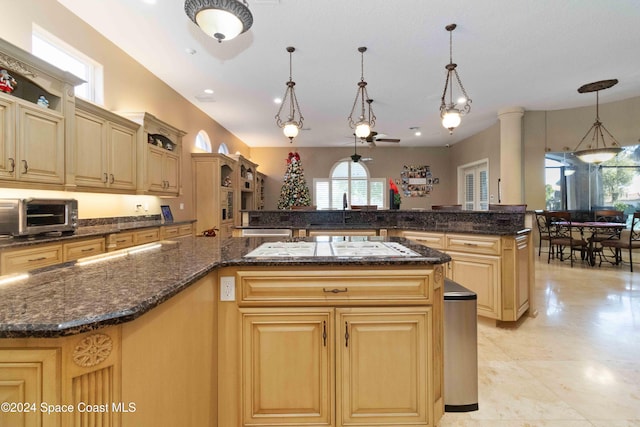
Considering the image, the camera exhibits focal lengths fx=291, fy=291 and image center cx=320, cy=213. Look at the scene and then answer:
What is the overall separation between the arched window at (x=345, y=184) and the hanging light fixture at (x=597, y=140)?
15.7 ft

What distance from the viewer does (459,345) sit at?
1.64m

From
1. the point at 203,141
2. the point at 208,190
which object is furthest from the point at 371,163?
the point at 208,190

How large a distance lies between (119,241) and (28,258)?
884 mm

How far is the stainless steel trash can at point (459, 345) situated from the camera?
1.64m

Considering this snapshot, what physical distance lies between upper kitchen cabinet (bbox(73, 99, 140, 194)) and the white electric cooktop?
7.61 ft

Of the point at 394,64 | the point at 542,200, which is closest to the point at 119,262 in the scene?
the point at 394,64

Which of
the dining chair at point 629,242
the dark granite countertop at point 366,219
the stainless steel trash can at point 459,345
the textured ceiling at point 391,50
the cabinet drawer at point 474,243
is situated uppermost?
the textured ceiling at point 391,50

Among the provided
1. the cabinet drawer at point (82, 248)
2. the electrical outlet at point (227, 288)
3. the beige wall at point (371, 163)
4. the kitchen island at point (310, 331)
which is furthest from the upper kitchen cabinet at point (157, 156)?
the beige wall at point (371, 163)

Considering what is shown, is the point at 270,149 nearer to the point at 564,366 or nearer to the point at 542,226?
the point at 542,226

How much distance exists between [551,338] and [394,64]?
11.7ft

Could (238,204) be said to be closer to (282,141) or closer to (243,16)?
(282,141)

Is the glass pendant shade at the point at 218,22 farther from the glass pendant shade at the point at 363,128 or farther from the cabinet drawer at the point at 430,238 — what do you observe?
the cabinet drawer at the point at 430,238

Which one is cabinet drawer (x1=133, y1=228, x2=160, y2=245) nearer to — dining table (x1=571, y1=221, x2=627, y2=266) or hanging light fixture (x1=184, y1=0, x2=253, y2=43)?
hanging light fixture (x1=184, y1=0, x2=253, y2=43)

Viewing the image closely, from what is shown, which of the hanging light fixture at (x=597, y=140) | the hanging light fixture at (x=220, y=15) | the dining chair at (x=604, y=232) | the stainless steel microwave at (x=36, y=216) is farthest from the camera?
the dining chair at (x=604, y=232)
